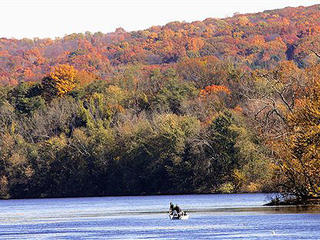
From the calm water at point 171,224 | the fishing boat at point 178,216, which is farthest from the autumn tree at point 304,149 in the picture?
the fishing boat at point 178,216

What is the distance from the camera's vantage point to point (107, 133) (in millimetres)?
120625

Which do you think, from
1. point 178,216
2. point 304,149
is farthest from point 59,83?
point 304,149

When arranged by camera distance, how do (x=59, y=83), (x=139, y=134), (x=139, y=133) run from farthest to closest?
(x=59, y=83), (x=139, y=133), (x=139, y=134)

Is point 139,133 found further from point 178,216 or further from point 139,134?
point 178,216

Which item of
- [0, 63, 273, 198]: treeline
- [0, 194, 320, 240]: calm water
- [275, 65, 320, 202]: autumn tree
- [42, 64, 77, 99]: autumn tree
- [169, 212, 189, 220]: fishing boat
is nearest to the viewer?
[0, 194, 320, 240]: calm water

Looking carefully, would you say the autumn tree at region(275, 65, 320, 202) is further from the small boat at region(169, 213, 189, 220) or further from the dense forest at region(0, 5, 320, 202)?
the dense forest at region(0, 5, 320, 202)

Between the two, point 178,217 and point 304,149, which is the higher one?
point 304,149

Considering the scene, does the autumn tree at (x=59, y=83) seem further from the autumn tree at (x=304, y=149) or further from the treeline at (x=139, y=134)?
the autumn tree at (x=304, y=149)

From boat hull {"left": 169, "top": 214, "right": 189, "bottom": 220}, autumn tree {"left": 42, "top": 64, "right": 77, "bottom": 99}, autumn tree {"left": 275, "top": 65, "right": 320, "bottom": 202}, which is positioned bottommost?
boat hull {"left": 169, "top": 214, "right": 189, "bottom": 220}

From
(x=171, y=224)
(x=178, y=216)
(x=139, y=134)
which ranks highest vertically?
(x=139, y=134)

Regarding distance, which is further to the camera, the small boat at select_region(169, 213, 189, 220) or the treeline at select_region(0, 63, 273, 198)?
the treeline at select_region(0, 63, 273, 198)

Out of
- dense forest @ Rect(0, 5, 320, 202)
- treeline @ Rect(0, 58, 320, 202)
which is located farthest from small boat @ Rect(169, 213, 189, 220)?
treeline @ Rect(0, 58, 320, 202)

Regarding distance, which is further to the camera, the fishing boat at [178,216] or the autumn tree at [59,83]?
the autumn tree at [59,83]

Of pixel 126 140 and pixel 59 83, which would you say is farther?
pixel 59 83
